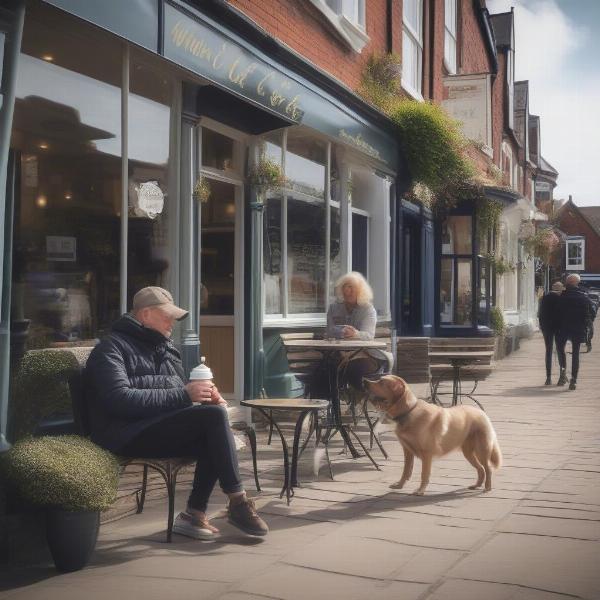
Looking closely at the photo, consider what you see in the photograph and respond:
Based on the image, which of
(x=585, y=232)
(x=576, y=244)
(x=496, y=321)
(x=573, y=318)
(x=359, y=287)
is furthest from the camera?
(x=576, y=244)

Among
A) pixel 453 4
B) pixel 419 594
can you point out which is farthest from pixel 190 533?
pixel 453 4

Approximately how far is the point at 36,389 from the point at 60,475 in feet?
3.20

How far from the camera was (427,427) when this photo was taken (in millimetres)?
6070

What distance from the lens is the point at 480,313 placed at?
17.8m

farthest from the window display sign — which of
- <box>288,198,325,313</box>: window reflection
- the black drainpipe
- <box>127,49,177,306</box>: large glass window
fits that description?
the black drainpipe

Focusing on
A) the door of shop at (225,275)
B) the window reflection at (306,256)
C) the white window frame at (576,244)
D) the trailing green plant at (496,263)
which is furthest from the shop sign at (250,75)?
the white window frame at (576,244)

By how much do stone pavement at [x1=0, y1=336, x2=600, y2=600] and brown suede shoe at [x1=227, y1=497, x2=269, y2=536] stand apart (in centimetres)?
8

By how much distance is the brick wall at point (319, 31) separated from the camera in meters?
9.34

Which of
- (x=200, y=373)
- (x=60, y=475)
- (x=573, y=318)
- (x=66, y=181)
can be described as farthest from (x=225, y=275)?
(x=573, y=318)

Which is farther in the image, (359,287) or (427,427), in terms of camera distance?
(359,287)

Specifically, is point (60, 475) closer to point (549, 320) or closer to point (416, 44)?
point (549, 320)

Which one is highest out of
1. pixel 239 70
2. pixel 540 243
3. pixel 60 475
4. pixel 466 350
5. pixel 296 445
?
pixel 239 70

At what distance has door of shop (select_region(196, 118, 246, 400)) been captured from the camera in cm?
919

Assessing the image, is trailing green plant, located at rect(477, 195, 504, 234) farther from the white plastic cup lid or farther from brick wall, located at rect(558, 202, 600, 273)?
brick wall, located at rect(558, 202, 600, 273)
